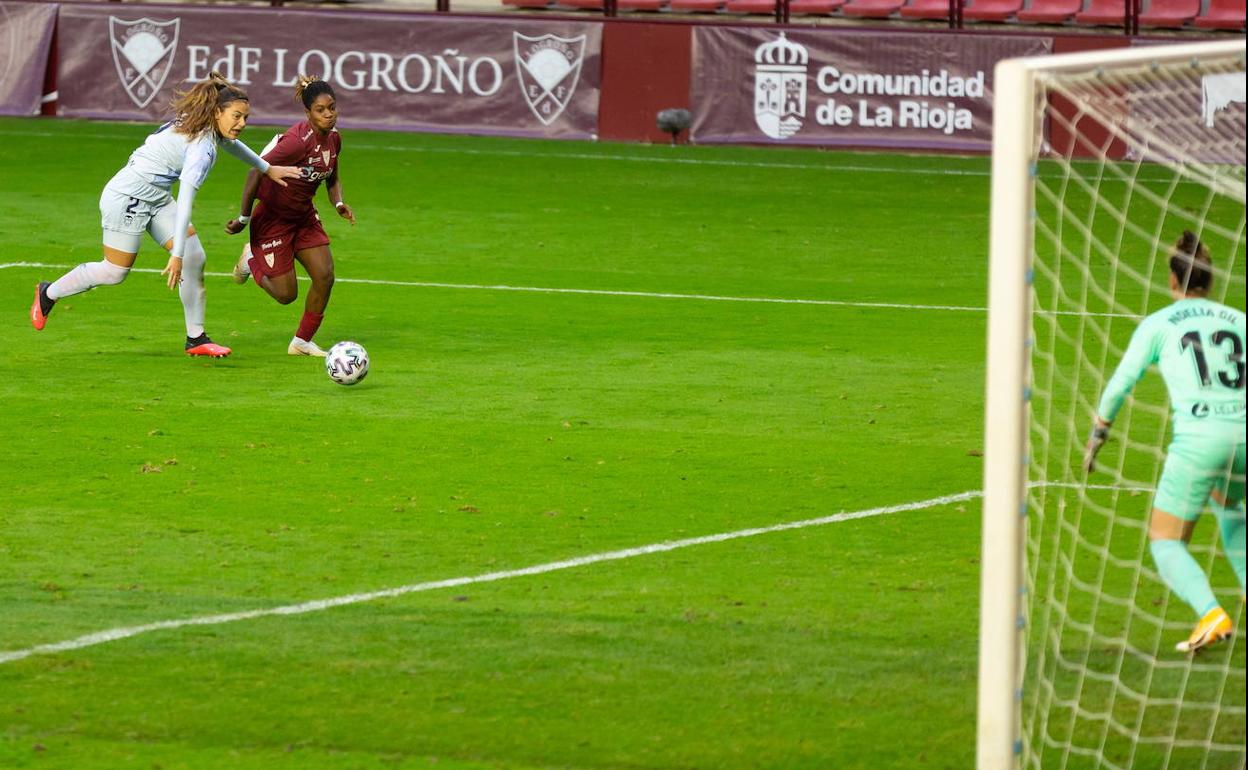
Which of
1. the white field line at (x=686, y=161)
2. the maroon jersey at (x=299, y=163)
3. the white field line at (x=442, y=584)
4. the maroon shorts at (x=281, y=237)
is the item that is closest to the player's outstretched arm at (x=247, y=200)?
the maroon jersey at (x=299, y=163)

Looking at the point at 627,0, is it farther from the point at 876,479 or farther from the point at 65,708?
the point at 65,708

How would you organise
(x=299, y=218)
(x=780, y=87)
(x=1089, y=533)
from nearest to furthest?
(x=1089, y=533) → (x=299, y=218) → (x=780, y=87)

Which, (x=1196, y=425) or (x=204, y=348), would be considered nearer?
(x=1196, y=425)

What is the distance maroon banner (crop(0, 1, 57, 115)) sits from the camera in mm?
26891

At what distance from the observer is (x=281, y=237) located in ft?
41.6

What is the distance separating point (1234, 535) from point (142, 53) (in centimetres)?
2257

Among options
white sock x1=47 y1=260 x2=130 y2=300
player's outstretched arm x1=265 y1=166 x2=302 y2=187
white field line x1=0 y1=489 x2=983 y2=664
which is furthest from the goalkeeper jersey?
white sock x1=47 y1=260 x2=130 y2=300

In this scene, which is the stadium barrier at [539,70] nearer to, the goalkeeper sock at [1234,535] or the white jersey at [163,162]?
the white jersey at [163,162]

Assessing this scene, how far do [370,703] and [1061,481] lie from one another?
163 inches

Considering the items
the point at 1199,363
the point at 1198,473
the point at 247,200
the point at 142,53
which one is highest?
the point at 142,53

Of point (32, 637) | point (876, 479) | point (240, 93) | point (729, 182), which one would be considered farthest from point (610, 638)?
point (729, 182)

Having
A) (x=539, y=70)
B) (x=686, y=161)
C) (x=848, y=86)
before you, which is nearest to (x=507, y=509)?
(x=686, y=161)

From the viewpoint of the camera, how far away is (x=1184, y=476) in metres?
6.71

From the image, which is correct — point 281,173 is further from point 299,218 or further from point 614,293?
point 614,293
